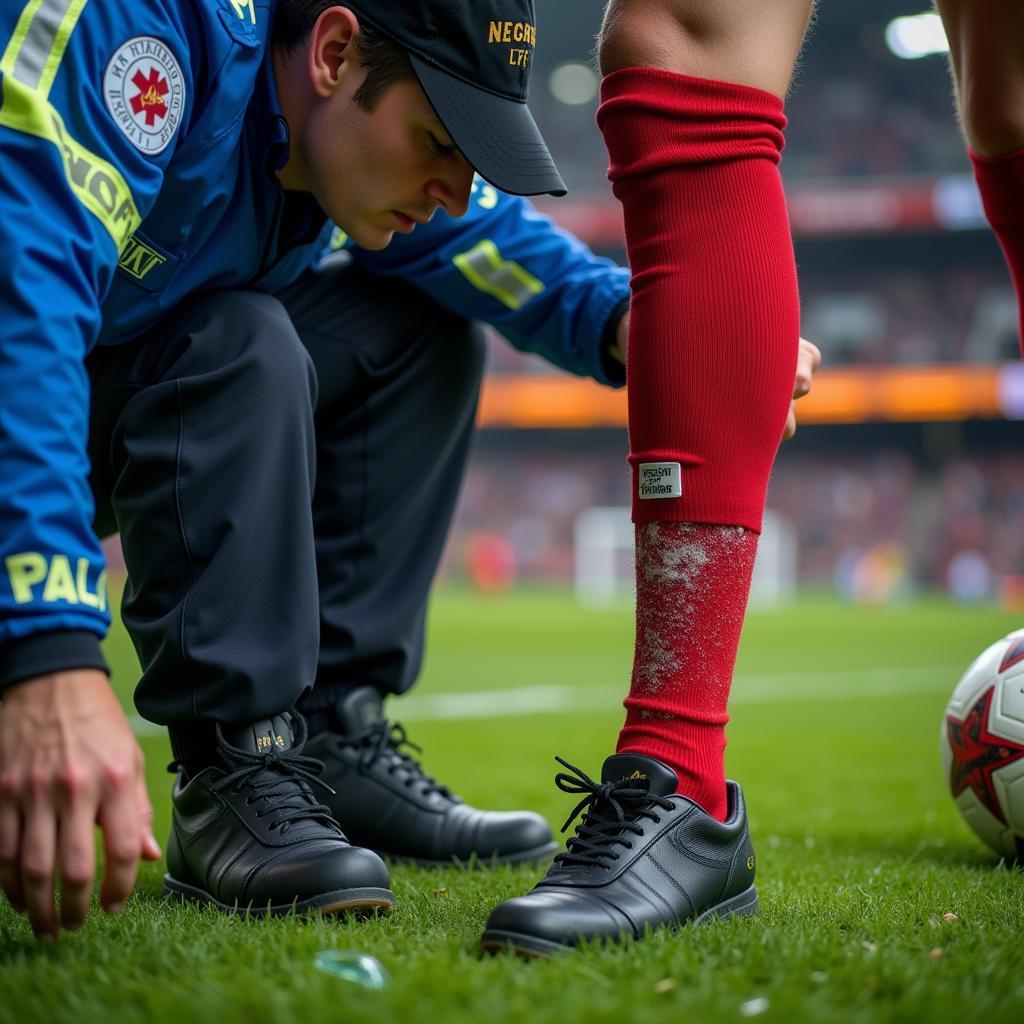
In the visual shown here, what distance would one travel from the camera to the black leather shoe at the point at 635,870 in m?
0.88

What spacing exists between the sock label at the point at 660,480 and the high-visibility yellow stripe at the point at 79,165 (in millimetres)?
452

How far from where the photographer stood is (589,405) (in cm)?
1847

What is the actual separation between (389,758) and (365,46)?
2.50 ft

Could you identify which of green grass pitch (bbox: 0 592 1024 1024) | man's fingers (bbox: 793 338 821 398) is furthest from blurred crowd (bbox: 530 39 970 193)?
man's fingers (bbox: 793 338 821 398)

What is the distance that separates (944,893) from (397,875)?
54 cm

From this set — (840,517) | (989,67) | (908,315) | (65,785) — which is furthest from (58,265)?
(908,315)

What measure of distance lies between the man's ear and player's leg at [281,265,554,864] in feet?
1.32

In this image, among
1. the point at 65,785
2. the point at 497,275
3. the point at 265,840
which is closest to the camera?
the point at 65,785

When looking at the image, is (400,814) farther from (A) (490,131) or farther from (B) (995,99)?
(B) (995,99)

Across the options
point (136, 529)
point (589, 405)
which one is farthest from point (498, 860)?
point (589, 405)

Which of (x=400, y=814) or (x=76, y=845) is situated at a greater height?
(x=76, y=845)

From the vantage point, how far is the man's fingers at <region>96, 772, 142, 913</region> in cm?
74

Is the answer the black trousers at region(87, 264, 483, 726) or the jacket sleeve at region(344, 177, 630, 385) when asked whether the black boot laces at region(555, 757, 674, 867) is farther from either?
the jacket sleeve at region(344, 177, 630, 385)

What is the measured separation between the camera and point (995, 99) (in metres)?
1.44
